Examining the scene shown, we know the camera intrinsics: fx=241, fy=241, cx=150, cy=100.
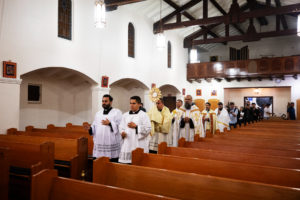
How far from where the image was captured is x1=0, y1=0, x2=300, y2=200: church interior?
2.11 m

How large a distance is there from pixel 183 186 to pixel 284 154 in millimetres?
2049

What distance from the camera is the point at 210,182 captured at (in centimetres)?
192

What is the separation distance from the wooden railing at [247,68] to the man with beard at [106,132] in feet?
39.5

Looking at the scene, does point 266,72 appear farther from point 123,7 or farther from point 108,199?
point 108,199

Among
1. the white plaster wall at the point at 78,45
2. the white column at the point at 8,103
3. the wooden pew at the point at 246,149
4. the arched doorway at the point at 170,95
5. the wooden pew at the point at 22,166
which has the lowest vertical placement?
the wooden pew at the point at 22,166

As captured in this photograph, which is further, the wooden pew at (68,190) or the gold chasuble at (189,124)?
the gold chasuble at (189,124)

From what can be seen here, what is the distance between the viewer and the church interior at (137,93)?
2.11m

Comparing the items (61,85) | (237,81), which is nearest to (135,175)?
(61,85)

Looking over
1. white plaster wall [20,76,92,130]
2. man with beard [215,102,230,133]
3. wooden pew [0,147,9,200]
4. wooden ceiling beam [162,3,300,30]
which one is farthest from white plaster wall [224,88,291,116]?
wooden pew [0,147,9,200]

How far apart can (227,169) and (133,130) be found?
217cm

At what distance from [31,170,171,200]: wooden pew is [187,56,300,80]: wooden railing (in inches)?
570

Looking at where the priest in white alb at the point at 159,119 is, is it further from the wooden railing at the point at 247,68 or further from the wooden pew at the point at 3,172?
the wooden railing at the point at 247,68

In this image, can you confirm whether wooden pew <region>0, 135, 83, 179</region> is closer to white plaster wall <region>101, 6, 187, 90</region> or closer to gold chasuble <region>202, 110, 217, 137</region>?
white plaster wall <region>101, 6, 187, 90</region>

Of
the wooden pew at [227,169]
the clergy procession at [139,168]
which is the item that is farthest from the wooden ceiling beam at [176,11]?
the wooden pew at [227,169]
